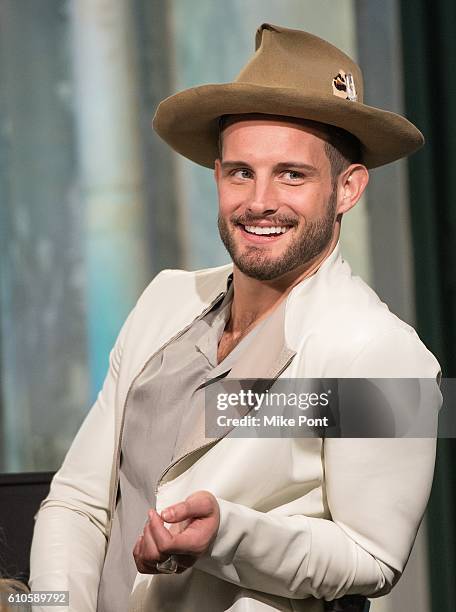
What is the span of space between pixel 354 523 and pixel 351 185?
0.58 meters

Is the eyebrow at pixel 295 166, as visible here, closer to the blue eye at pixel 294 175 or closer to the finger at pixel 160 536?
the blue eye at pixel 294 175

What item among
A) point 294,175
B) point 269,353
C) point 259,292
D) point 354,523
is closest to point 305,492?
point 354,523

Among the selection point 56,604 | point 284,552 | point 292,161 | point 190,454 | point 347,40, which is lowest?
point 56,604

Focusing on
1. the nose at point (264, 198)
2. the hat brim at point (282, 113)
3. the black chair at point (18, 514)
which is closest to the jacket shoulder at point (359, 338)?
the nose at point (264, 198)

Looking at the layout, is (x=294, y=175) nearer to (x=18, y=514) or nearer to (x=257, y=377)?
(x=257, y=377)

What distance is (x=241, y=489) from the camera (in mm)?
1453

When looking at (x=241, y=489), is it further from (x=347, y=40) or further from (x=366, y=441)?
(x=347, y=40)

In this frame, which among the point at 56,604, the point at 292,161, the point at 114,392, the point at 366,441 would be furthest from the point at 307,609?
the point at 292,161

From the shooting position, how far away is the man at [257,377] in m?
1.37

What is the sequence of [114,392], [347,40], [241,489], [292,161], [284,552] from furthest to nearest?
[347,40] < [114,392] < [292,161] < [241,489] < [284,552]

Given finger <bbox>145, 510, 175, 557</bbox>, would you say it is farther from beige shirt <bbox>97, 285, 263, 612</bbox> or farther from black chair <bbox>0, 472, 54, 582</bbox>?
black chair <bbox>0, 472, 54, 582</bbox>

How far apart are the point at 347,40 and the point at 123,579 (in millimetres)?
1839

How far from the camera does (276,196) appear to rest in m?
1.58

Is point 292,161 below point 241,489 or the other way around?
the other way around
